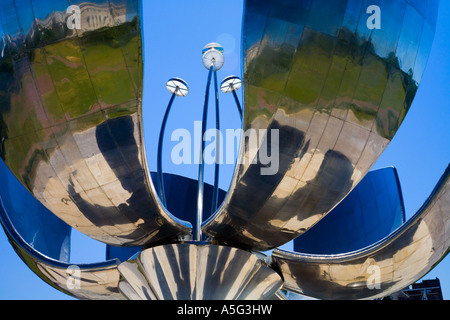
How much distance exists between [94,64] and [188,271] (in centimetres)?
306

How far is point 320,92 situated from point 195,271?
2.99 m

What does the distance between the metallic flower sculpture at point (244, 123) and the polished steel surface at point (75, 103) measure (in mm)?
15

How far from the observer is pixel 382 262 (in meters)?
7.91

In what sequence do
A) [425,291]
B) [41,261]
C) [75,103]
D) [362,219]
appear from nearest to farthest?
[75,103]
[41,261]
[362,219]
[425,291]

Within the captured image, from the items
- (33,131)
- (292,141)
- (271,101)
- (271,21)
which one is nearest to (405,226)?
(292,141)

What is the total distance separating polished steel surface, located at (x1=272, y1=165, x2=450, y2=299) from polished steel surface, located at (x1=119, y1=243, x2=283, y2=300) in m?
0.91

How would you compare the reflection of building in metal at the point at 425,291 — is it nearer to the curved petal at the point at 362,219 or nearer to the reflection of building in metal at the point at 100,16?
the curved petal at the point at 362,219

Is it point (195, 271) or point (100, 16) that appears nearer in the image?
point (100, 16)

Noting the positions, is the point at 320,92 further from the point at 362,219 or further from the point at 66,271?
the point at 362,219

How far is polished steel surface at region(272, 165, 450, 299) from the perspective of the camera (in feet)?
23.7

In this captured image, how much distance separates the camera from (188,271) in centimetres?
715

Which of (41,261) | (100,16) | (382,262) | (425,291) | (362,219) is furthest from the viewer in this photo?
(425,291)

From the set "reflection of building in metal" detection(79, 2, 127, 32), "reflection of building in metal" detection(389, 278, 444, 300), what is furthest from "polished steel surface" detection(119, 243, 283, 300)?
"reflection of building in metal" detection(389, 278, 444, 300)

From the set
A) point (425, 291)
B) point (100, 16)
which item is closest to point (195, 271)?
point (100, 16)
